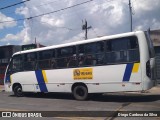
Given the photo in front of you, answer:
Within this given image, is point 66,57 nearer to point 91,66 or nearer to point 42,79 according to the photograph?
point 91,66

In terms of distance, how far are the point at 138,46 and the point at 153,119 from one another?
14.9ft

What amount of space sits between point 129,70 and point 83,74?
266cm

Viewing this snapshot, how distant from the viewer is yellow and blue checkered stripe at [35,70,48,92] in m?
17.4

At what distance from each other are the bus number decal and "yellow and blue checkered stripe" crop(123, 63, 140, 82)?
1.93 m

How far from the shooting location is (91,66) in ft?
49.4

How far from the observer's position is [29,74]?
60.0ft

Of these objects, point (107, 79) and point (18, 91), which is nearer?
point (107, 79)

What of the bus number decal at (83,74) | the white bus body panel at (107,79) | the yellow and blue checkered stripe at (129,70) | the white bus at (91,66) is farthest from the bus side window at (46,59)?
the yellow and blue checkered stripe at (129,70)

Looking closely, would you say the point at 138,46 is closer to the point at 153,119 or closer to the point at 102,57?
the point at 102,57

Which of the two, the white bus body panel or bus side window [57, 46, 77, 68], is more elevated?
bus side window [57, 46, 77, 68]

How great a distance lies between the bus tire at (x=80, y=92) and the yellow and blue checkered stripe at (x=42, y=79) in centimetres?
226

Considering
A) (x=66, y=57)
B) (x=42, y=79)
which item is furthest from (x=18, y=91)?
(x=66, y=57)

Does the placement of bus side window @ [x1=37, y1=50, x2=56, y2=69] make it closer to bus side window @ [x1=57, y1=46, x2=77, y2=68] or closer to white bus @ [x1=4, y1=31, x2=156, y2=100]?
white bus @ [x1=4, y1=31, x2=156, y2=100]

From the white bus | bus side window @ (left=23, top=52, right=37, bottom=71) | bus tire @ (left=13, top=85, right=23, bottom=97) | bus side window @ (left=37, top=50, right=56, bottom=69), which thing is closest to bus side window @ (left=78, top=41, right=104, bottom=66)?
the white bus
